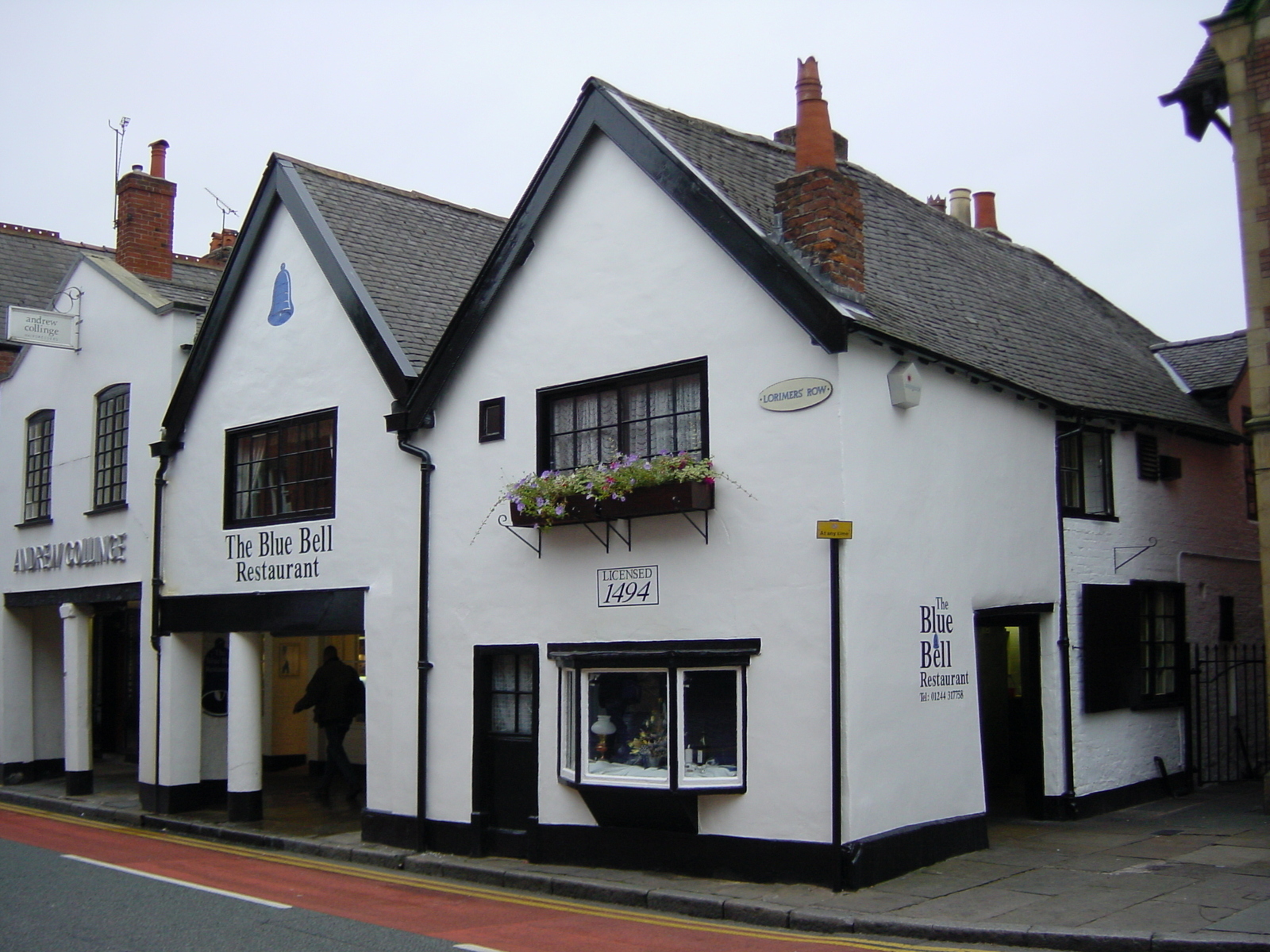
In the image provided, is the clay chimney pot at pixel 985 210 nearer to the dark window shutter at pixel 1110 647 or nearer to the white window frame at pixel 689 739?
the dark window shutter at pixel 1110 647

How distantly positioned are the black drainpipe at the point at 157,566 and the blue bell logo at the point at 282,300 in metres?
2.56

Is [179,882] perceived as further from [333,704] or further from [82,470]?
[82,470]

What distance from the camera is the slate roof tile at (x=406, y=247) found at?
14773mm

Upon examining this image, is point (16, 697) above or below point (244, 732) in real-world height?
above

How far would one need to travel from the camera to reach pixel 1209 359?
Answer: 55.9ft

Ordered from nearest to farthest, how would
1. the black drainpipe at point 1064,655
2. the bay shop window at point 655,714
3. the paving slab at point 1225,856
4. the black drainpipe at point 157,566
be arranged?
the paving slab at point 1225,856
the bay shop window at point 655,714
the black drainpipe at point 1064,655
the black drainpipe at point 157,566

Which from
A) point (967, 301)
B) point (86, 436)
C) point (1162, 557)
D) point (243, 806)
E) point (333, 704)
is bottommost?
point (243, 806)

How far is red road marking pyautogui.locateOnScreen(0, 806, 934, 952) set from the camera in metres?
8.78

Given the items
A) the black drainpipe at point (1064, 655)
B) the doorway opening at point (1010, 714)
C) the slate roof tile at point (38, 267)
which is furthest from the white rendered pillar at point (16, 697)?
the black drainpipe at point (1064, 655)

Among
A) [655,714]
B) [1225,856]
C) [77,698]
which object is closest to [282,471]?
[77,698]

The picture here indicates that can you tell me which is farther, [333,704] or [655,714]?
[333,704]

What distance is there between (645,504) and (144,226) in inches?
540

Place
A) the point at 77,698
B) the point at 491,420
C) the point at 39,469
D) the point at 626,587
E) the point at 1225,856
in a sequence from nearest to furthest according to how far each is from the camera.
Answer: the point at 1225,856 → the point at 626,587 → the point at 491,420 → the point at 77,698 → the point at 39,469

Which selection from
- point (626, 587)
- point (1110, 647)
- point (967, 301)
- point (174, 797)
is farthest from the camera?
point (174, 797)
